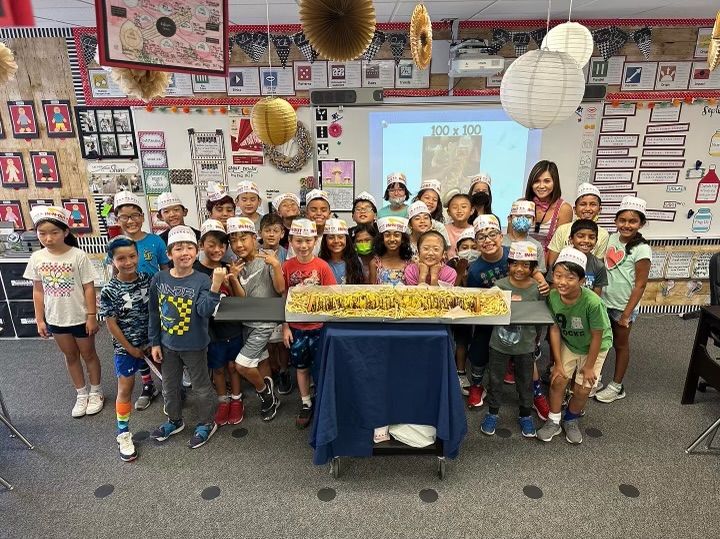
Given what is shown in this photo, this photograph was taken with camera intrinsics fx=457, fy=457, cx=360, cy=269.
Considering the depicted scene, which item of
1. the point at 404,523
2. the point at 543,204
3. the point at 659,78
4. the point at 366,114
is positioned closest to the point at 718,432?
the point at 543,204

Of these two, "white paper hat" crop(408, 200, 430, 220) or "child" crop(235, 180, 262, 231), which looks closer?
"white paper hat" crop(408, 200, 430, 220)

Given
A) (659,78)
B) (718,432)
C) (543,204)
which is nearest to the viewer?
(718,432)

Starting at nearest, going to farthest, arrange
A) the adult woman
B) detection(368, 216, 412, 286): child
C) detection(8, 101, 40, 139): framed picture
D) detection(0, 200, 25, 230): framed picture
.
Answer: detection(368, 216, 412, 286): child → the adult woman → detection(8, 101, 40, 139): framed picture → detection(0, 200, 25, 230): framed picture

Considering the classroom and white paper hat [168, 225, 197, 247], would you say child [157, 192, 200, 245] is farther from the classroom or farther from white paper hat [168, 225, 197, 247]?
white paper hat [168, 225, 197, 247]

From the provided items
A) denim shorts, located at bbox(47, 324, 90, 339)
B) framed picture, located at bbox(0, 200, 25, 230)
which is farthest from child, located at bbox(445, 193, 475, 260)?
framed picture, located at bbox(0, 200, 25, 230)

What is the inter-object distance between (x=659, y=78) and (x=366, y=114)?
8.24 feet

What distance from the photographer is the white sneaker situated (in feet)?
9.54

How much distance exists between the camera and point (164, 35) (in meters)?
1.93

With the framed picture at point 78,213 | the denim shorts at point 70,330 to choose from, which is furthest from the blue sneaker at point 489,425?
the framed picture at point 78,213

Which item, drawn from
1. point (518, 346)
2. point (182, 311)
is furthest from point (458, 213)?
point (182, 311)

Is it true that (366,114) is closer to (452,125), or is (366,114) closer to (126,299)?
(452,125)

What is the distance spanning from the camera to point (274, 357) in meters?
3.09

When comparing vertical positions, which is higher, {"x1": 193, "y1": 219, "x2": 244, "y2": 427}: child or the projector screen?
the projector screen

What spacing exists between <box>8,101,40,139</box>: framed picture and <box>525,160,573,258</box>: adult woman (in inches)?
166
